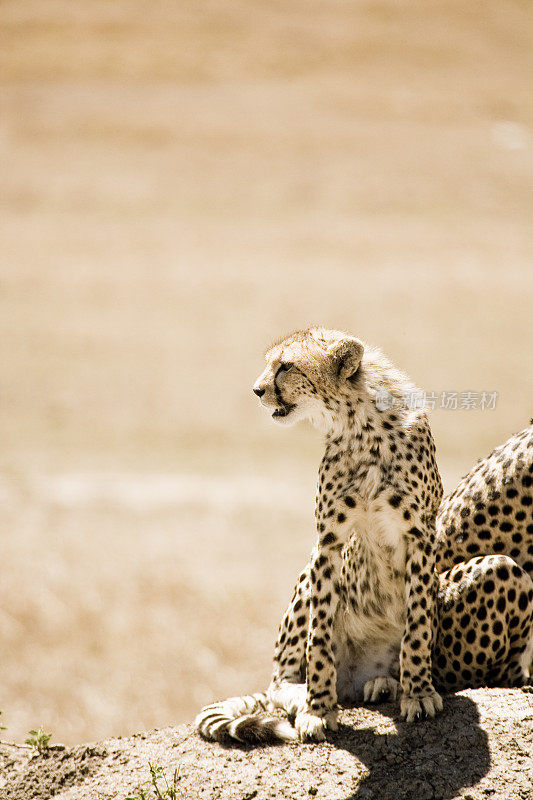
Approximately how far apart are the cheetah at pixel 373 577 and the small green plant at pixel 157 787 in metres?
0.20

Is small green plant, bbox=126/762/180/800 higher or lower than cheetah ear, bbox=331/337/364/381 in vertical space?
lower

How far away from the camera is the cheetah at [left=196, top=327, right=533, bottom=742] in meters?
2.83

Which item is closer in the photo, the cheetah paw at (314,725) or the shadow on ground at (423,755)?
the shadow on ground at (423,755)

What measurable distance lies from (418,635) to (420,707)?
Answer: 0.59 feet

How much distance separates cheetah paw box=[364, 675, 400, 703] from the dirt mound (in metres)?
0.06

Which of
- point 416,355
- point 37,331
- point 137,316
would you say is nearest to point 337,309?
point 416,355

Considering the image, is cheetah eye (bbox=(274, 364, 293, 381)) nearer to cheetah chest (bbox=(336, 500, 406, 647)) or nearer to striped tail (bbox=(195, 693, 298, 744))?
cheetah chest (bbox=(336, 500, 406, 647))

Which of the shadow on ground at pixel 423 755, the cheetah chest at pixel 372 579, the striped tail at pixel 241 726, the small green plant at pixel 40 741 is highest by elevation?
the cheetah chest at pixel 372 579

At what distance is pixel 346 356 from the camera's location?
2.92 meters

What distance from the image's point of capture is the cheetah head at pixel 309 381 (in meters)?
2.91

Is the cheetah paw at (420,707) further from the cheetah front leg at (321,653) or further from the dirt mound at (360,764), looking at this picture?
Answer: the cheetah front leg at (321,653)

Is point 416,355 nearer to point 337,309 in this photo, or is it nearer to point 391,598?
point 337,309

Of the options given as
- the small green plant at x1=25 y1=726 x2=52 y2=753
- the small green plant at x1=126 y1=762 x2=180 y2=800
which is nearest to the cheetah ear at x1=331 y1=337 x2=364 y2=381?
the small green plant at x1=126 y1=762 x2=180 y2=800

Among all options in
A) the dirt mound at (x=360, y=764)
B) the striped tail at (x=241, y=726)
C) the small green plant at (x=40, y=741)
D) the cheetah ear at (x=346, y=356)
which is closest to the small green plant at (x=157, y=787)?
the dirt mound at (x=360, y=764)
